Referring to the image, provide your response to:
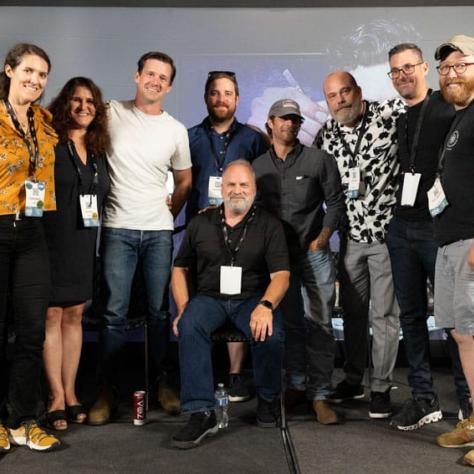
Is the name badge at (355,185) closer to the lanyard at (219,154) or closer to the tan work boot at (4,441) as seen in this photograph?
the lanyard at (219,154)

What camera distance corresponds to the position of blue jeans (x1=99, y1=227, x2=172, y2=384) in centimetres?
353

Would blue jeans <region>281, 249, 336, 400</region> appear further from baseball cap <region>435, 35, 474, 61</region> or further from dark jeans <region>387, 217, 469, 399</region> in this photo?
baseball cap <region>435, 35, 474, 61</region>

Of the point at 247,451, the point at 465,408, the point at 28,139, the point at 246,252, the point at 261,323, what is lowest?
the point at 247,451

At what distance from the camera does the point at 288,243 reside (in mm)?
3609

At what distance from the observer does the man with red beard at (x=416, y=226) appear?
3.30 metres

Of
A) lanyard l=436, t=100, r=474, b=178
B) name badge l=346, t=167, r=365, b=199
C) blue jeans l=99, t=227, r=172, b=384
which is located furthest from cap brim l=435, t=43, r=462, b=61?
blue jeans l=99, t=227, r=172, b=384

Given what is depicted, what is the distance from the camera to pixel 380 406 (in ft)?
11.7

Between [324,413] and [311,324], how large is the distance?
46 centimetres

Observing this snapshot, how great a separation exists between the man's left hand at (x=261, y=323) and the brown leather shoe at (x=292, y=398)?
1.75 ft

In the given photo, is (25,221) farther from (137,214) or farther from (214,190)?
(214,190)

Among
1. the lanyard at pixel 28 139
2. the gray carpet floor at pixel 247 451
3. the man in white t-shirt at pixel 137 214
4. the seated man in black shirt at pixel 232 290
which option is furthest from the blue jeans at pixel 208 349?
the lanyard at pixel 28 139

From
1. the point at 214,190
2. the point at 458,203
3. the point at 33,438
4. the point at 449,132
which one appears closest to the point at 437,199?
the point at 458,203

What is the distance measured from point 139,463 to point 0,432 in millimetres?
658

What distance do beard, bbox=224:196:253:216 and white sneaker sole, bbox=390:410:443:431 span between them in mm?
1324
